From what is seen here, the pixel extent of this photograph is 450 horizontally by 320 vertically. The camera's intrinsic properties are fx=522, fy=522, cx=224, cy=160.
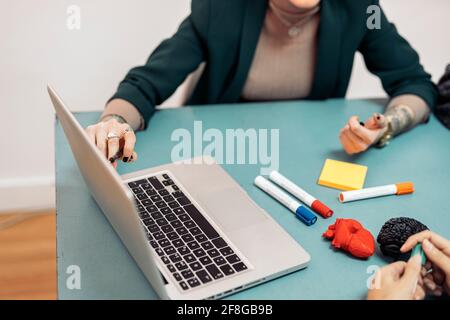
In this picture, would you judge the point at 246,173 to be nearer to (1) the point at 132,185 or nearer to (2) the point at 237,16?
(1) the point at 132,185

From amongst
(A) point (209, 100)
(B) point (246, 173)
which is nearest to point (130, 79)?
(A) point (209, 100)

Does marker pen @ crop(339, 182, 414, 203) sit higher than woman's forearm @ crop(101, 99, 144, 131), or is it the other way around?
woman's forearm @ crop(101, 99, 144, 131)

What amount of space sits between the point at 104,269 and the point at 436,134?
0.76m

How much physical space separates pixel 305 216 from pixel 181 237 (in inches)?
8.0

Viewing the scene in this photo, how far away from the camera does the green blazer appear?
1152 millimetres

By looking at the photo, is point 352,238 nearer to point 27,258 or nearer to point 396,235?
point 396,235

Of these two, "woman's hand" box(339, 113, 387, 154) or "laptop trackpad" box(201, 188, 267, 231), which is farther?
"woman's hand" box(339, 113, 387, 154)

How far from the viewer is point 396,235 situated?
2.49 feet

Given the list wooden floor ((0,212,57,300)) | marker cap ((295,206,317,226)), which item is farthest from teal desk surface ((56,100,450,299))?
wooden floor ((0,212,57,300))

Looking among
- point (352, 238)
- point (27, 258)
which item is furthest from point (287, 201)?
point (27, 258)

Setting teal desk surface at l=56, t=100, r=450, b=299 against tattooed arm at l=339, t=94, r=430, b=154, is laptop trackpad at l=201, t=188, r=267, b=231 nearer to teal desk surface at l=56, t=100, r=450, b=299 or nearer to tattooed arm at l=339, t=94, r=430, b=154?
teal desk surface at l=56, t=100, r=450, b=299

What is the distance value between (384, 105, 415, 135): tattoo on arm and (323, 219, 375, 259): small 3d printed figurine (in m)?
0.35

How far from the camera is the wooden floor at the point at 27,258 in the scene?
56.1 inches

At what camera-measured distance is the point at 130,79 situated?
112cm
